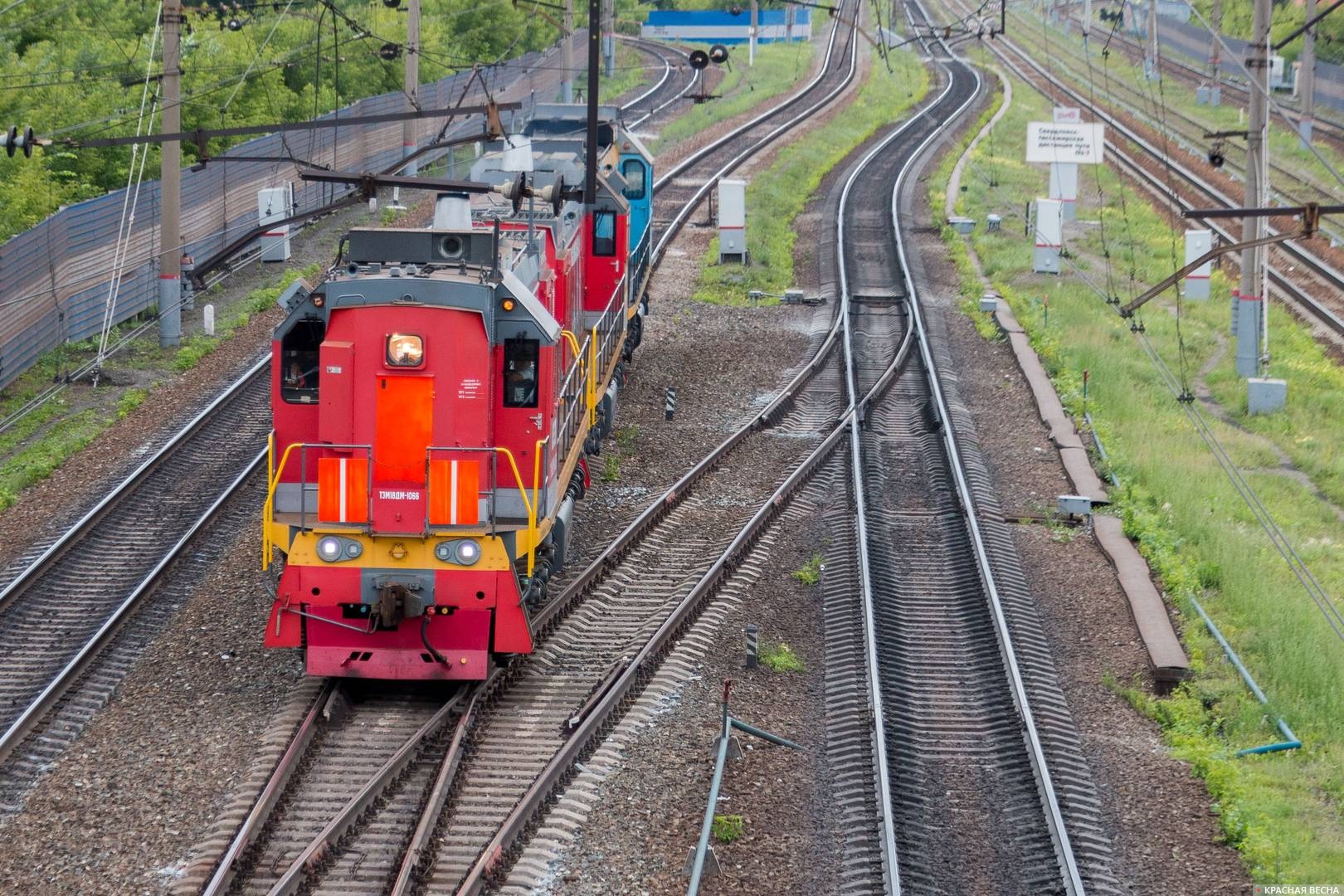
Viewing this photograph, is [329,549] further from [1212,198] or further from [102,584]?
[1212,198]

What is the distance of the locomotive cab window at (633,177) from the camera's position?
27578 millimetres

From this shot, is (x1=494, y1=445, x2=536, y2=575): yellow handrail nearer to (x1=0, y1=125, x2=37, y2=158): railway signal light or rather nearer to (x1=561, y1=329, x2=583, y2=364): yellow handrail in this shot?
(x1=561, y1=329, x2=583, y2=364): yellow handrail

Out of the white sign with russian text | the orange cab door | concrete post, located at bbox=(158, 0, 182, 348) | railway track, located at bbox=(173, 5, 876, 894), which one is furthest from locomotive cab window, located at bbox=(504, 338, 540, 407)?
the white sign with russian text

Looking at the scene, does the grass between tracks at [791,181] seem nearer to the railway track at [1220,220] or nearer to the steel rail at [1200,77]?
the railway track at [1220,220]

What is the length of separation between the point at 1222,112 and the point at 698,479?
5010cm

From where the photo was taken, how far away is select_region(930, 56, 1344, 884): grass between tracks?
1239 centimetres

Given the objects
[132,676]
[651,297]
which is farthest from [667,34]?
[132,676]

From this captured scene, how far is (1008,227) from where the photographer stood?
4112 centimetres

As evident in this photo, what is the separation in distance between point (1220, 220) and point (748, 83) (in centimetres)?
3137

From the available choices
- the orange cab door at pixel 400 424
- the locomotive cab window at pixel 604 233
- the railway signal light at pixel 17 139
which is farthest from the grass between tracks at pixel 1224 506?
the railway signal light at pixel 17 139

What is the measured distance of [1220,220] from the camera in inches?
1705

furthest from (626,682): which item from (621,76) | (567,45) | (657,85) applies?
(621,76)

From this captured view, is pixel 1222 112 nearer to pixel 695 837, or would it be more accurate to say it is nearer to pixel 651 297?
pixel 651 297

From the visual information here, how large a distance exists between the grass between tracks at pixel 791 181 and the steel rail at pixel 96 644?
51.3ft
